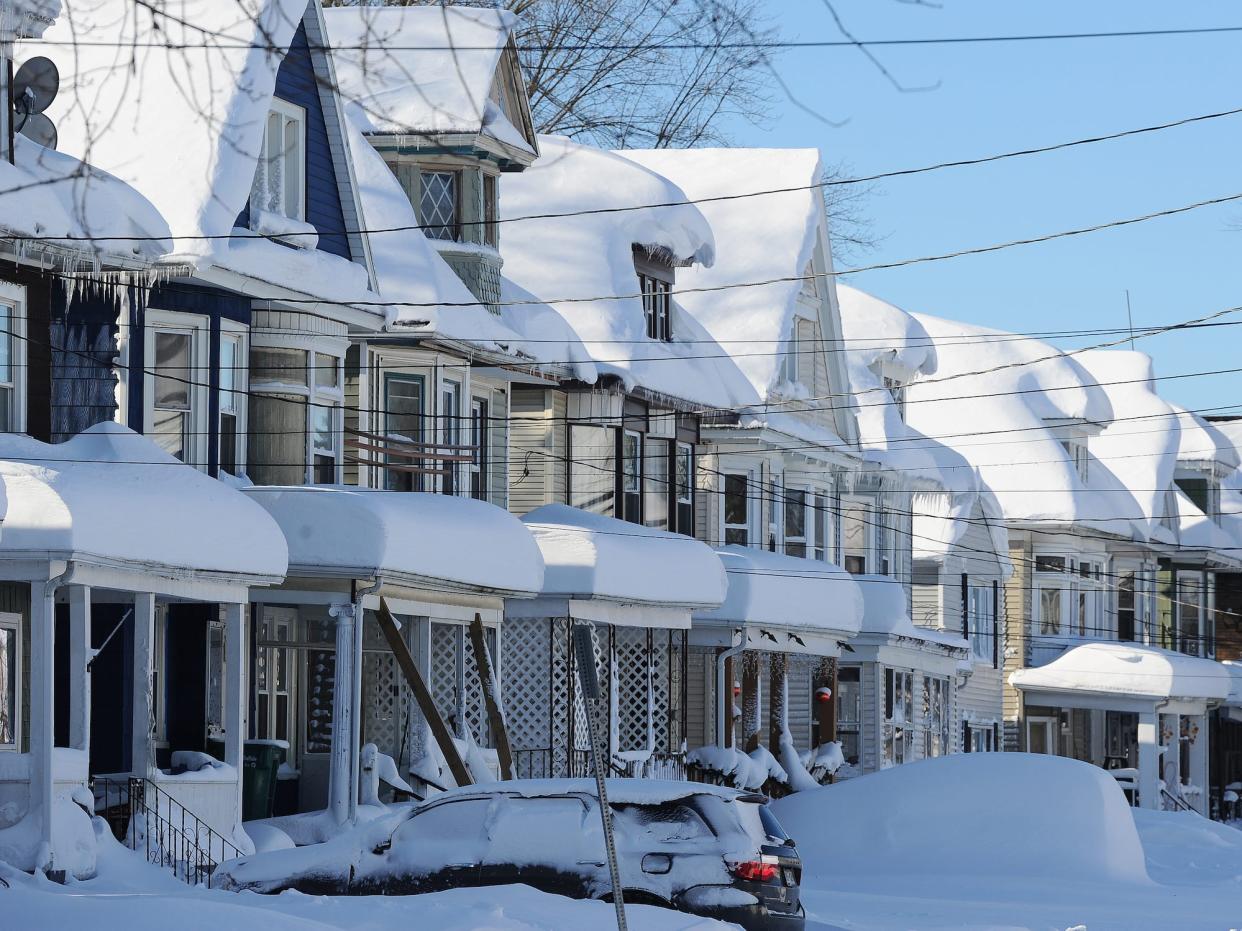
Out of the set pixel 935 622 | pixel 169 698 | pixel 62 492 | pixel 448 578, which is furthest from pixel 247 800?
pixel 935 622

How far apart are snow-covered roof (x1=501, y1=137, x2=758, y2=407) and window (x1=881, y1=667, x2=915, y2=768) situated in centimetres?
843

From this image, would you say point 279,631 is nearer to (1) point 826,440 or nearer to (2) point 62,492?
(2) point 62,492

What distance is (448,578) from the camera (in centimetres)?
2409

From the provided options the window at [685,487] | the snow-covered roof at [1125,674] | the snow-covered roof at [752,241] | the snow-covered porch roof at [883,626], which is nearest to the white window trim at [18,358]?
the window at [685,487]

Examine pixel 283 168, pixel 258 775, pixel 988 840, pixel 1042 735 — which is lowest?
pixel 1042 735

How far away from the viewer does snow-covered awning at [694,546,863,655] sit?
33500 mm

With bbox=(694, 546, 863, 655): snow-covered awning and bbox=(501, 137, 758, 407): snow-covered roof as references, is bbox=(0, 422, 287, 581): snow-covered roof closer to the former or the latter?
bbox=(501, 137, 758, 407): snow-covered roof

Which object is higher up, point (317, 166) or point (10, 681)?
point (317, 166)

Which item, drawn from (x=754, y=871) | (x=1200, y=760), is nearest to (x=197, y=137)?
(x=754, y=871)

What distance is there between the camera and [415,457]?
1049 inches

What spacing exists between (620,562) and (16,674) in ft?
31.7

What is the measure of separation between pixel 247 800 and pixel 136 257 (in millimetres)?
6135

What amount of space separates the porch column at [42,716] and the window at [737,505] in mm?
20447

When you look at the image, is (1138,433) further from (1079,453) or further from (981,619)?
(981,619)
